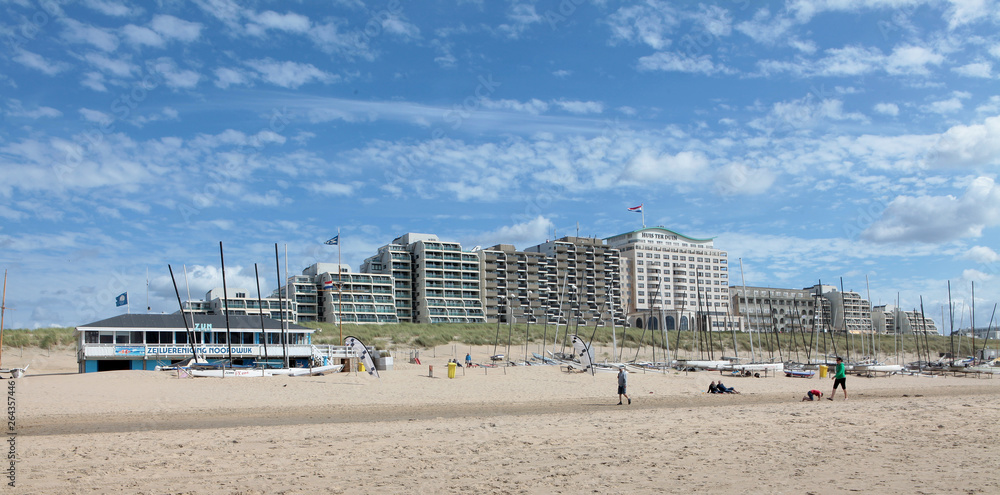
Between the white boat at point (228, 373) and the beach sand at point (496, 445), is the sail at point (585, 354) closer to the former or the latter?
the beach sand at point (496, 445)

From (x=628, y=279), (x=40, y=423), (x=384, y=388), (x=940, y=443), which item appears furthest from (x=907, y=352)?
(x=40, y=423)

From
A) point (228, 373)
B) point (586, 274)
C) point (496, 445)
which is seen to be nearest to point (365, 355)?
point (228, 373)

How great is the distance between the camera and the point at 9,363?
5375cm

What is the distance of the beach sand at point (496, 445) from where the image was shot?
1038 cm

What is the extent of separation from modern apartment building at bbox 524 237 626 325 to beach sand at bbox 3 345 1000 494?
12784 centimetres

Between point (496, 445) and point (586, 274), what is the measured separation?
5786 inches

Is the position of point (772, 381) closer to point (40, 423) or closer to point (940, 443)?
point (940, 443)

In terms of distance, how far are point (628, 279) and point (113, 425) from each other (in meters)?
160

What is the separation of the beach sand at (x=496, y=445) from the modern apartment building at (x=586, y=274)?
419 feet

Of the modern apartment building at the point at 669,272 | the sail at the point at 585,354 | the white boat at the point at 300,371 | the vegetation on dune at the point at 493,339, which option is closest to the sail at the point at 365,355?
the white boat at the point at 300,371

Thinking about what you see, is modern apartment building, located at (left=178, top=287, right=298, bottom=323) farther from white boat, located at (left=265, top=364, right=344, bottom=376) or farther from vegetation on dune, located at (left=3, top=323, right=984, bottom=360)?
white boat, located at (left=265, top=364, right=344, bottom=376)

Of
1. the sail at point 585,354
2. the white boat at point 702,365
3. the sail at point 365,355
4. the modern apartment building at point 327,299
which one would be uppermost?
the modern apartment building at point 327,299

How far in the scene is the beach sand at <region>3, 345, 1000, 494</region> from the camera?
10.4 metres

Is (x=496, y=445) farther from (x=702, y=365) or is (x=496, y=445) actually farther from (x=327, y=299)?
(x=327, y=299)
